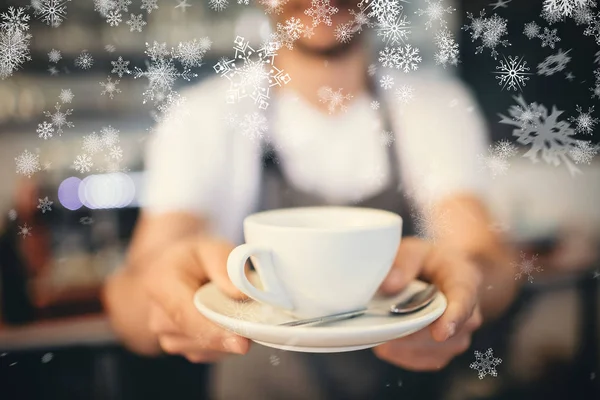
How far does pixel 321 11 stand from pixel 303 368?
25 cm

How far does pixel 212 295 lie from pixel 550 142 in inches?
10.4

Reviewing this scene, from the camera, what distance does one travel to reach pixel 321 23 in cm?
37

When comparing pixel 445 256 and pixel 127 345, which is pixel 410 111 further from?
pixel 127 345

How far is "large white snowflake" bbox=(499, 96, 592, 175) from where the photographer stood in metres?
0.38

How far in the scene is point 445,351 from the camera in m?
0.38

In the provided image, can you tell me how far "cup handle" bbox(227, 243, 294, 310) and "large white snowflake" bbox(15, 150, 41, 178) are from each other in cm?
16

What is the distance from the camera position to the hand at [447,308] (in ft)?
1.20

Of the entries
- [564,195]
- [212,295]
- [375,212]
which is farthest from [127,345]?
[564,195]

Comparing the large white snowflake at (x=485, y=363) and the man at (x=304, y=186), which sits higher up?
the man at (x=304, y=186)

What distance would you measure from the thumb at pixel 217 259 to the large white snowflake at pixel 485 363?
19cm
